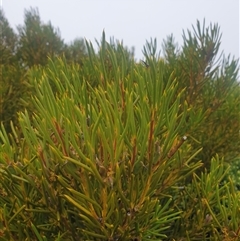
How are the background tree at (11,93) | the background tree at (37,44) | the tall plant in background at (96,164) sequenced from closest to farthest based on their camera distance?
the tall plant in background at (96,164) < the background tree at (11,93) < the background tree at (37,44)

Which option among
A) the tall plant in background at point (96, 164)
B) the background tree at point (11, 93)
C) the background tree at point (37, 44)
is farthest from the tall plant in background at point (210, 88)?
the background tree at point (37, 44)

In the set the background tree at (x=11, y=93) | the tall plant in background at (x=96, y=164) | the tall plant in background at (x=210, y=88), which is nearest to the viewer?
the tall plant in background at (x=96, y=164)

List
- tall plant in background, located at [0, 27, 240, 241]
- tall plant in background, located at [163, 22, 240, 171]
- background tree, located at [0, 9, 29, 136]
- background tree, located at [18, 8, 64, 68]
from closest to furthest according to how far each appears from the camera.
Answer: tall plant in background, located at [0, 27, 240, 241] → tall plant in background, located at [163, 22, 240, 171] → background tree, located at [0, 9, 29, 136] → background tree, located at [18, 8, 64, 68]

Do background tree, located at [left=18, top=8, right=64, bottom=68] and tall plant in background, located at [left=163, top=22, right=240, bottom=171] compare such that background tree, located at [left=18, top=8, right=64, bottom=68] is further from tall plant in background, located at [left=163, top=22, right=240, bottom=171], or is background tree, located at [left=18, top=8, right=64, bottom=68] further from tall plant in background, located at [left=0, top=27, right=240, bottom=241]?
tall plant in background, located at [left=0, top=27, right=240, bottom=241]

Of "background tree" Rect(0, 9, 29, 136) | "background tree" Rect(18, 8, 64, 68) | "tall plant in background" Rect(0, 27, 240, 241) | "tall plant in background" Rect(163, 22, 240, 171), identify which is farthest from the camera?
"background tree" Rect(18, 8, 64, 68)

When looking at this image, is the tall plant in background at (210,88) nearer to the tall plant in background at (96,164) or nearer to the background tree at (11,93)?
the tall plant in background at (96,164)

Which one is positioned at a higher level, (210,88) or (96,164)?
(210,88)

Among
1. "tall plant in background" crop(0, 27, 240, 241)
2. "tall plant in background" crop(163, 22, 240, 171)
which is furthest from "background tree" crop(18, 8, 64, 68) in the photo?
"tall plant in background" crop(0, 27, 240, 241)

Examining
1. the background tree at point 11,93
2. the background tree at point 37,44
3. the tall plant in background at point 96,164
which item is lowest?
the tall plant in background at point 96,164

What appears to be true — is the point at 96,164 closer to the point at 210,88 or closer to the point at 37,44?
the point at 210,88

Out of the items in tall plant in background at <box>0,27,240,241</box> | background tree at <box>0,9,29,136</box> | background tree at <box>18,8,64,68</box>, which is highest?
background tree at <box>18,8,64,68</box>

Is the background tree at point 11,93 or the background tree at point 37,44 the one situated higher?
the background tree at point 37,44

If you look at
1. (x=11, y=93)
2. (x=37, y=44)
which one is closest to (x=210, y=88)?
(x=11, y=93)

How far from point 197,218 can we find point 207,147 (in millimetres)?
298
